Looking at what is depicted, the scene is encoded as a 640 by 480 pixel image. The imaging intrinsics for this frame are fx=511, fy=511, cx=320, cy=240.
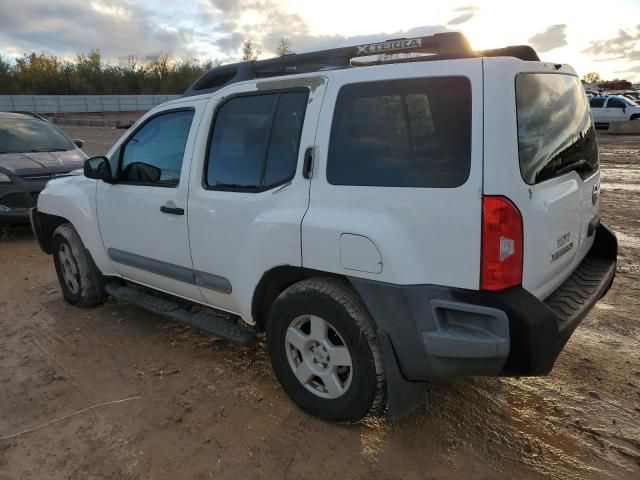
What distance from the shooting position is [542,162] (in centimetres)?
241

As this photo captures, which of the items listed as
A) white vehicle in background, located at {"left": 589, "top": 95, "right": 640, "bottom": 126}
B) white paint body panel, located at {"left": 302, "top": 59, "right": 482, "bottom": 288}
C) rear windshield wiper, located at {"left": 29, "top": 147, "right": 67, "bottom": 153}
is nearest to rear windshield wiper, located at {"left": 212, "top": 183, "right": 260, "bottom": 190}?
white paint body panel, located at {"left": 302, "top": 59, "right": 482, "bottom": 288}

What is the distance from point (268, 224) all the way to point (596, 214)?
2.08 m

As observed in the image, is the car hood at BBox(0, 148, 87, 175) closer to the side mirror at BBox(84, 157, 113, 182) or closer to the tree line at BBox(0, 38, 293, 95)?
the side mirror at BBox(84, 157, 113, 182)

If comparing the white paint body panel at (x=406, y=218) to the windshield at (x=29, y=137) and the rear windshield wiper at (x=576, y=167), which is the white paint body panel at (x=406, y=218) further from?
the windshield at (x=29, y=137)

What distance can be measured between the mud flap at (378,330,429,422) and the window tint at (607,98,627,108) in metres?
25.4

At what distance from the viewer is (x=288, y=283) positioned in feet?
9.81

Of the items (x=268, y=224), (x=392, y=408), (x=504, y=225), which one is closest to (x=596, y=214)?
(x=504, y=225)

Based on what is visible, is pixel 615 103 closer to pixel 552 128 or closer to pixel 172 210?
pixel 552 128

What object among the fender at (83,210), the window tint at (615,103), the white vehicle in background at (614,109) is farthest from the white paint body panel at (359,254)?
the window tint at (615,103)

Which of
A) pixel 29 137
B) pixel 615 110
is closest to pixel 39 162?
pixel 29 137

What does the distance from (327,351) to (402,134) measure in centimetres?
119

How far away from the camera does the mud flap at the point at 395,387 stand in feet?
8.13

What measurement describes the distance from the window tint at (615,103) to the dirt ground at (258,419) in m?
23.1

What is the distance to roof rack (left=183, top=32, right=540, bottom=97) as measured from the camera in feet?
8.27
